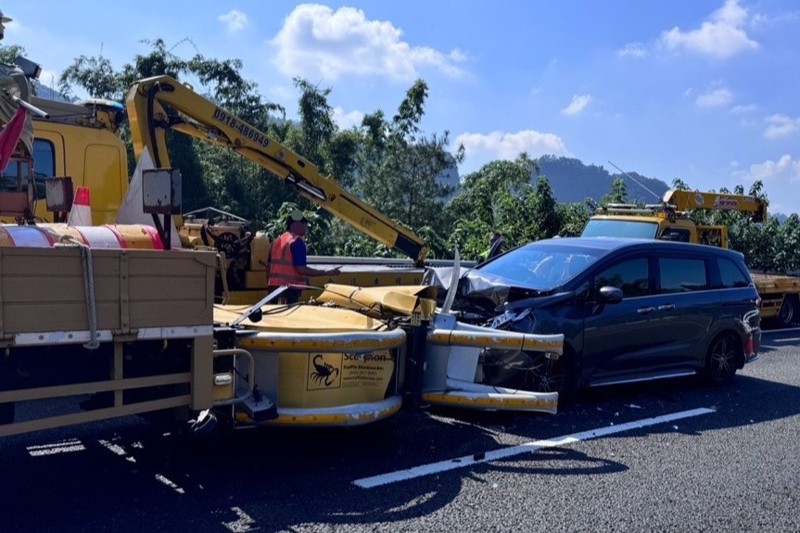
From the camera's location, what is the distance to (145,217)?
5457 mm

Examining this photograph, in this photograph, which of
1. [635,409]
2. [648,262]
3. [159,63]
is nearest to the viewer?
[635,409]

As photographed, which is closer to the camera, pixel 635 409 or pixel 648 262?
pixel 635 409

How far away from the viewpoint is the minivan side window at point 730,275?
9012 millimetres

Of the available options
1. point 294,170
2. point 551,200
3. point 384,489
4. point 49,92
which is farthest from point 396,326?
point 551,200

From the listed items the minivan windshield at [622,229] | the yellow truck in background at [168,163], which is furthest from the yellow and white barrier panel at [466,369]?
the minivan windshield at [622,229]

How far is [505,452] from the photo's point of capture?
19.6 ft

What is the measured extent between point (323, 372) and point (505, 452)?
1748 mm

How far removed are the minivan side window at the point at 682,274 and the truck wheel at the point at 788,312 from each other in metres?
7.70

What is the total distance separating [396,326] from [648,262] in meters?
3.73

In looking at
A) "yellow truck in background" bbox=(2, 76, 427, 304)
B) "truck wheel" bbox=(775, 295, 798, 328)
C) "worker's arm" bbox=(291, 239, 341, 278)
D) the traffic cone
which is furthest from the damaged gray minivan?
"truck wheel" bbox=(775, 295, 798, 328)

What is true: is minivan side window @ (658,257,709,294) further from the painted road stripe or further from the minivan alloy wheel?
the painted road stripe

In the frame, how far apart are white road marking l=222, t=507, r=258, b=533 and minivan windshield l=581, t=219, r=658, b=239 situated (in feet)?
34.7

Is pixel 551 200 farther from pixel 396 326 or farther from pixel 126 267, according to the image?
pixel 126 267

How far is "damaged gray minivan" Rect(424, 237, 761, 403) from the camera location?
23.9 feet
